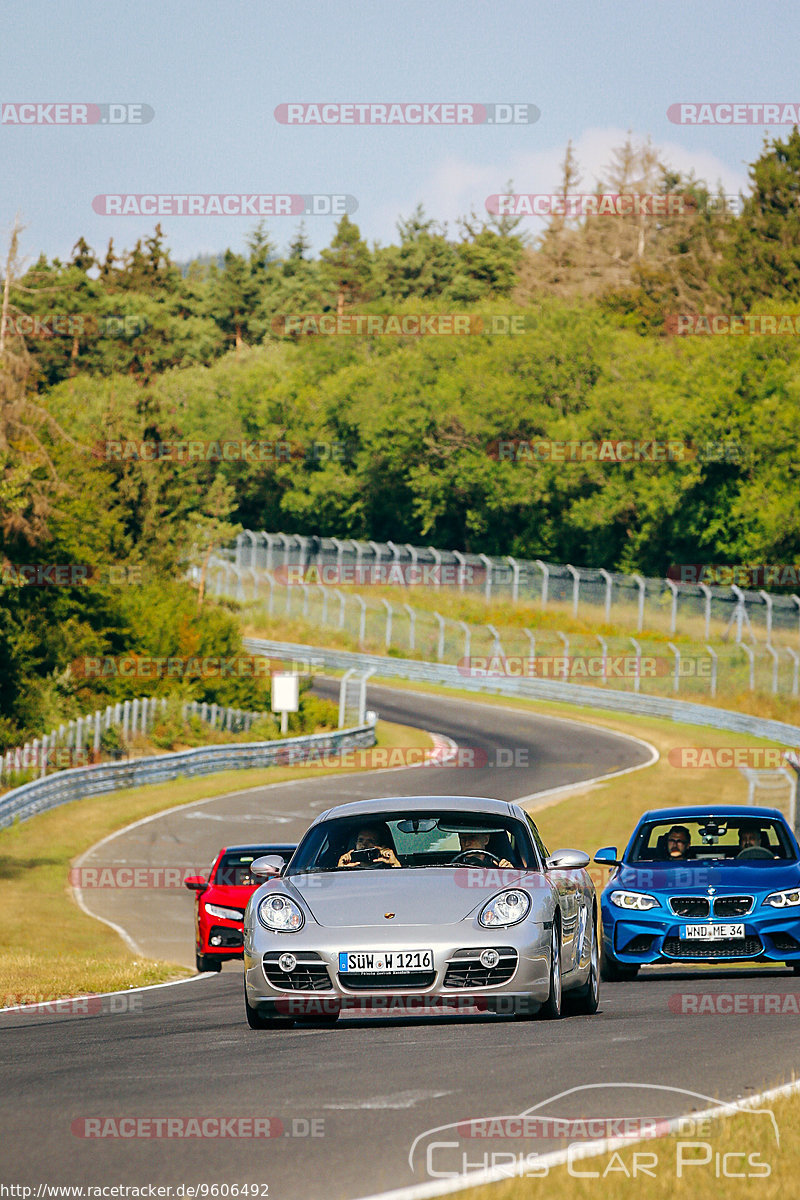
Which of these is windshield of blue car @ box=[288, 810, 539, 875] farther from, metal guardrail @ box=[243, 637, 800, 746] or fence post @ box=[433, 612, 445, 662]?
fence post @ box=[433, 612, 445, 662]

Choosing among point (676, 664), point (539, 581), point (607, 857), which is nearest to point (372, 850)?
point (607, 857)

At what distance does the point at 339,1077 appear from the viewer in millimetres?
8453

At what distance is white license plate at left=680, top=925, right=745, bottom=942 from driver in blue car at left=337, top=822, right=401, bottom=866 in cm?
380

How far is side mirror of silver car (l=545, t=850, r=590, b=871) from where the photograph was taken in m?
10.9

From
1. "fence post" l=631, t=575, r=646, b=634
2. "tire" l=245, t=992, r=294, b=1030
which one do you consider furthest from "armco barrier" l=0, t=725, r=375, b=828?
"tire" l=245, t=992, r=294, b=1030

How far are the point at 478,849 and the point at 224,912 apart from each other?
847 cm

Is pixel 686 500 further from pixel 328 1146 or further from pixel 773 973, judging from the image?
pixel 328 1146

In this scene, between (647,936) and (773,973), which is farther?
(773,973)

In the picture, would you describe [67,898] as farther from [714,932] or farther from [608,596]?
[608,596]

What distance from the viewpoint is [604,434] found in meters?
82.5

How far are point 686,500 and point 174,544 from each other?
999 inches

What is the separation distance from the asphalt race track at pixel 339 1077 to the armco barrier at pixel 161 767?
19475mm

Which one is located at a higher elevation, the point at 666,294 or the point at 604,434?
the point at 666,294

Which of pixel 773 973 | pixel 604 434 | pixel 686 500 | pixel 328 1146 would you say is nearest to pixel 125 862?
pixel 773 973
